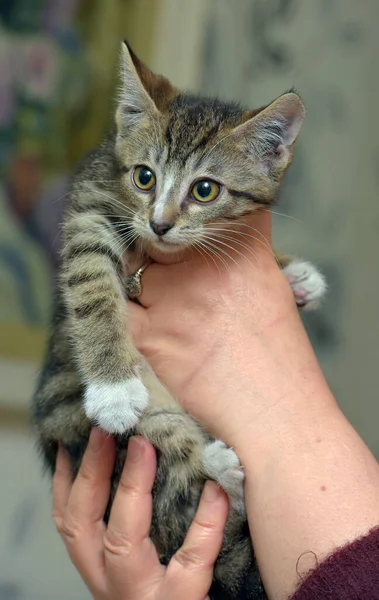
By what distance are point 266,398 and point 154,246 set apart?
0.31 m

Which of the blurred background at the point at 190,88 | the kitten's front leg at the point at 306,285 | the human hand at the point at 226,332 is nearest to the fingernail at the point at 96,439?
the human hand at the point at 226,332

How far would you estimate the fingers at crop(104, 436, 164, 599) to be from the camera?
2.91ft

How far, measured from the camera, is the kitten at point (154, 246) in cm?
94

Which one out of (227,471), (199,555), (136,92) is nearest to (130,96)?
(136,92)

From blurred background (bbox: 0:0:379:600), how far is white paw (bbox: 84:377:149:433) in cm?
87

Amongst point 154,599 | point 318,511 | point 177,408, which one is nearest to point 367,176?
point 177,408

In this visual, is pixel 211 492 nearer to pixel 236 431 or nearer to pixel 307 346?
pixel 236 431

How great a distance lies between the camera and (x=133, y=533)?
2.94ft

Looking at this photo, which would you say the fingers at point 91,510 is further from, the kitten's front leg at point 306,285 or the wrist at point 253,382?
the kitten's front leg at point 306,285

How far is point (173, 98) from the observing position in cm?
112

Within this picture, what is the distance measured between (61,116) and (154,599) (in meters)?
1.35

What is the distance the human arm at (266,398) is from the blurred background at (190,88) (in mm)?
751

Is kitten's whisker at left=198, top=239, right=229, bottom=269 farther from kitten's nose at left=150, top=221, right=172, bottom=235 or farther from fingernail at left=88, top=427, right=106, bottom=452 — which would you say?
fingernail at left=88, top=427, right=106, bottom=452

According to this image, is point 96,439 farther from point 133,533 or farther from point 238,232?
point 238,232
